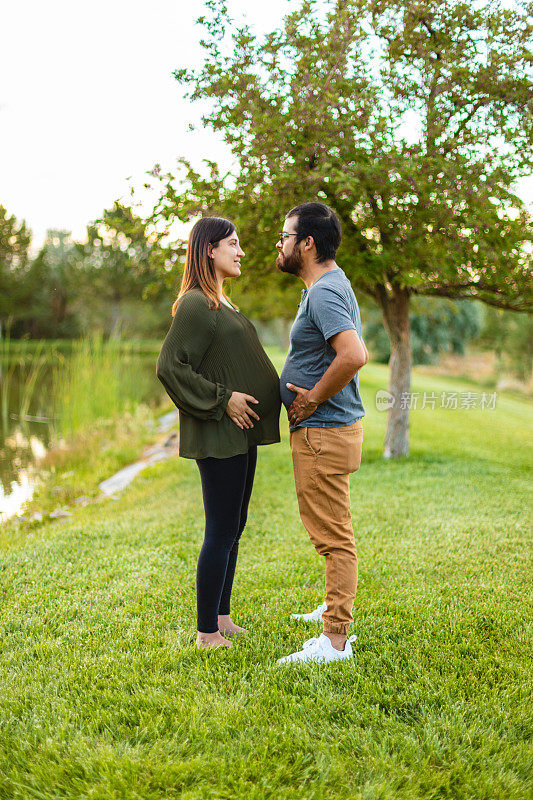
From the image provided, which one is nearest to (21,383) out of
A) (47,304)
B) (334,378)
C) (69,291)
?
(334,378)

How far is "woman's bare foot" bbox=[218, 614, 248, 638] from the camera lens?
3020mm

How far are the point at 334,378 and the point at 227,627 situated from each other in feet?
4.73

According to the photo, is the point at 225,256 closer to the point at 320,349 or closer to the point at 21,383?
the point at 320,349

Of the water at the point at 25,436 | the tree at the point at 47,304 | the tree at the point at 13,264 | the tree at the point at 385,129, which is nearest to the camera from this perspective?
the tree at the point at 385,129

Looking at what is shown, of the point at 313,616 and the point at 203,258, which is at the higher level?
the point at 203,258

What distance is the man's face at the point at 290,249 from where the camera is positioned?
2674mm

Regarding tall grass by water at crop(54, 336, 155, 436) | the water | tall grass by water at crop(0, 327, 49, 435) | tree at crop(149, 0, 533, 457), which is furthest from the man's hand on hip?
tall grass by water at crop(54, 336, 155, 436)

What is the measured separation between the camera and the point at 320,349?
263 cm

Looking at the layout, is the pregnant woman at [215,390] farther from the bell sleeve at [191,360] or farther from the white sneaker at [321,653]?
the white sneaker at [321,653]

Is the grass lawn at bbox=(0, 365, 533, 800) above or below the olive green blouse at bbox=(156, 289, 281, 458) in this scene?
below

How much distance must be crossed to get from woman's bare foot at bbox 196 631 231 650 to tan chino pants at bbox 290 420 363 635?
538 mm

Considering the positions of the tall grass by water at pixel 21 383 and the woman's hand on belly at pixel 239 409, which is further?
the tall grass by water at pixel 21 383

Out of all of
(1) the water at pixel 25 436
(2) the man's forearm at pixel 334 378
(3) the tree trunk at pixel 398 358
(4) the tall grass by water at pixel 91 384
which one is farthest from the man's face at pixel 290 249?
(4) the tall grass by water at pixel 91 384

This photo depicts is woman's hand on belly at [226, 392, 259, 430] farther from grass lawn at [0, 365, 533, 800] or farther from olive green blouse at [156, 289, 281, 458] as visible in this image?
grass lawn at [0, 365, 533, 800]
